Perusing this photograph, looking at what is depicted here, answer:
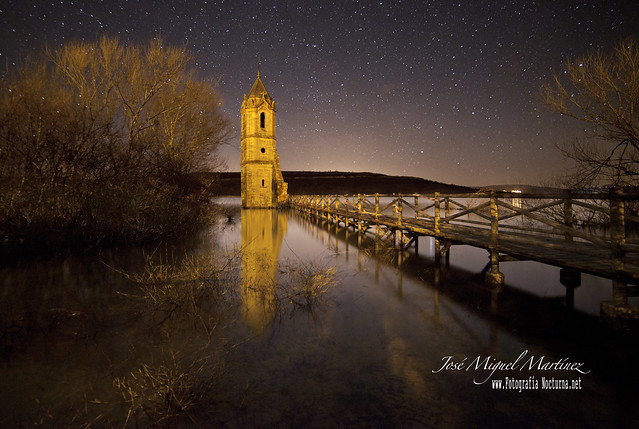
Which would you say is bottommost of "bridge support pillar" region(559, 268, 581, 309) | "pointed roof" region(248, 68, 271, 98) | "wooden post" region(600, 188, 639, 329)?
"bridge support pillar" region(559, 268, 581, 309)

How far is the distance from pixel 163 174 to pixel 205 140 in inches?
192

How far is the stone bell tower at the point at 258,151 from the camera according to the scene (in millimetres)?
41406

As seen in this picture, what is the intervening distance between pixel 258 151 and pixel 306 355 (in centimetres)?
4039

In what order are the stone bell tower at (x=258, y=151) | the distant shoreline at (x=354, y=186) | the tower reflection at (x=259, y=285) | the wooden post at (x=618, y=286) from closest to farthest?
the wooden post at (x=618, y=286) < the tower reflection at (x=259, y=285) < the stone bell tower at (x=258, y=151) < the distant shoreline at (x=354, y=186)

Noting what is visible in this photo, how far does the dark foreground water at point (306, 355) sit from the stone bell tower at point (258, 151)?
1375 inches

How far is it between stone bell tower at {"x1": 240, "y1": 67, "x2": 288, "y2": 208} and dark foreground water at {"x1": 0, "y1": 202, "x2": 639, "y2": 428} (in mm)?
34918

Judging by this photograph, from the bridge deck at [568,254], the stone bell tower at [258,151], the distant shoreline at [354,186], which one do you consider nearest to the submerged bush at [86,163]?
the bridge deck at [568,254]

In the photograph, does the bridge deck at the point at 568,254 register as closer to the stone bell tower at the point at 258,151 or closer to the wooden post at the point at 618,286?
the wooden post at the point at 618,286

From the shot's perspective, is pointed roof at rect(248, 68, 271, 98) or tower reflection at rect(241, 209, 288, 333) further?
pointed roof at rect(248, 68, 271, 98)

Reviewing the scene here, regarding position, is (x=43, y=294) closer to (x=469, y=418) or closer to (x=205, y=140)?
(x=469, y=418)

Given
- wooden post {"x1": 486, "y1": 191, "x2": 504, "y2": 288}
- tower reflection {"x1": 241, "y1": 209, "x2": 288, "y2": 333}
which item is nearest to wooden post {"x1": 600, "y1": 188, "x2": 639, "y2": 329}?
wooden post {"x1": 486, "y1": 191, "x2": 504, "y2": 288}

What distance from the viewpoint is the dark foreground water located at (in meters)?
2.65

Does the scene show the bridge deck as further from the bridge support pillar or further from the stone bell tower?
→ the stone bell tower

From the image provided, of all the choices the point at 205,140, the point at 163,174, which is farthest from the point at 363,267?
the point at 205,140
